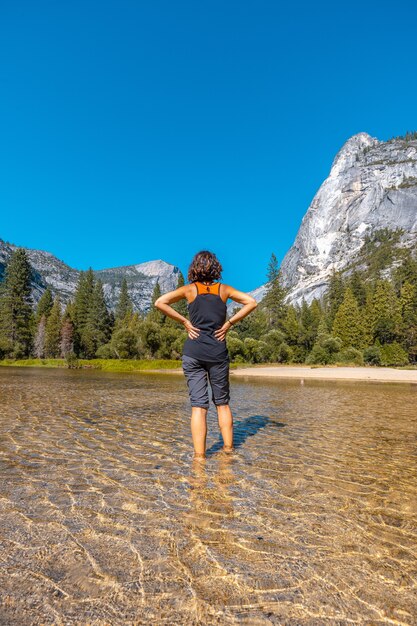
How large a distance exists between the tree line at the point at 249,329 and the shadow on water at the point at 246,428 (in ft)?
155

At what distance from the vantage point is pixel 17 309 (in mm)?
69250


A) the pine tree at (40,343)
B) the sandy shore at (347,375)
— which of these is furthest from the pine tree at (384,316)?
the pine tree at (40,343)

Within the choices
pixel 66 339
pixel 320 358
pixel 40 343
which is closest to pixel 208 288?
pixel 320 358

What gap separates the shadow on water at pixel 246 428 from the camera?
578 cm

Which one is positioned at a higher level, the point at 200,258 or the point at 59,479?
the point at 200,258

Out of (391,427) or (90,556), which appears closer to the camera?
(90,556)

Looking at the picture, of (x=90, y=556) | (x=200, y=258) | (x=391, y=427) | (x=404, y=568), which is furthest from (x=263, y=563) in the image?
(x=391, y=427)

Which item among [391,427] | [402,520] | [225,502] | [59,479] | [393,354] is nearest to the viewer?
[402,520]

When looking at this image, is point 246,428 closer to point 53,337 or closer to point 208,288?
point 208,288

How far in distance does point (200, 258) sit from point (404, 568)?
4008 mm

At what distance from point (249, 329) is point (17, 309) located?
43299 millimetres

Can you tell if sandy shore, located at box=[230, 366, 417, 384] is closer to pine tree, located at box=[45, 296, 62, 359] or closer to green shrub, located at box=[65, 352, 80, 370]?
green shrub, located at box=[65, 352, 80, 370]

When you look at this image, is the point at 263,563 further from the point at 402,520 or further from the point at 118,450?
the point at 118,450

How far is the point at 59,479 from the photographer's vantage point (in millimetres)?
3953
